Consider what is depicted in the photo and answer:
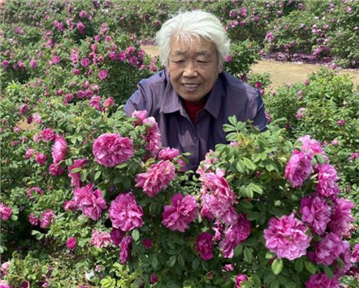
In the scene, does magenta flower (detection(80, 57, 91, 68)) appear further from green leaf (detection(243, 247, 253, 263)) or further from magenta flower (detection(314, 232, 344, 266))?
magenta flower (detection(314, 232, 344, 266))

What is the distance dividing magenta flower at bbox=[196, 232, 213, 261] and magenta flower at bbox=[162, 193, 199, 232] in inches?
4.5

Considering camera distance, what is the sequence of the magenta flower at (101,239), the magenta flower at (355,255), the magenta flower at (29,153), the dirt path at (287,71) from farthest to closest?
the dirt path at (287,71)
the magenta flower at (29,153)
the magenta flower at (355,255)
the magenta flower at (101,239)

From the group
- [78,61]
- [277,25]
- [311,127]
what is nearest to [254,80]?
[311,127]

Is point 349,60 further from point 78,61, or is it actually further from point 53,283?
point 53,283

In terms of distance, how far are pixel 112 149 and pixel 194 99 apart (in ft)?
3.21

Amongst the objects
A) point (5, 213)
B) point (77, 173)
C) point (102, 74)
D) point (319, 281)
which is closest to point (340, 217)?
point (319, 281)

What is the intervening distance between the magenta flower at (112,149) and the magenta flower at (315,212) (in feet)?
2.06

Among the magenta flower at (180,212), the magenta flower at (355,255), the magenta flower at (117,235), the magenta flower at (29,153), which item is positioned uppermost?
the magenta flower at (180,212)

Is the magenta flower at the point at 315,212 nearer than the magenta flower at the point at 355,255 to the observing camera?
Yes

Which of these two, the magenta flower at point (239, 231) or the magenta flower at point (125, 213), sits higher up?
the magenta flower at point (125, 213)

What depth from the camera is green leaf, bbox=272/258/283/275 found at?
4.92ft

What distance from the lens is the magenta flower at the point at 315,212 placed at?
150 centimetres

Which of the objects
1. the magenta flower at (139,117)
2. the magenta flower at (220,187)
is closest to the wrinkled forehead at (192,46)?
the magenta flower at (139,117)

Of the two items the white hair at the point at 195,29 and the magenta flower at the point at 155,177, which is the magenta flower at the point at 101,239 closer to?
the magenta flower at the point at 155,177
